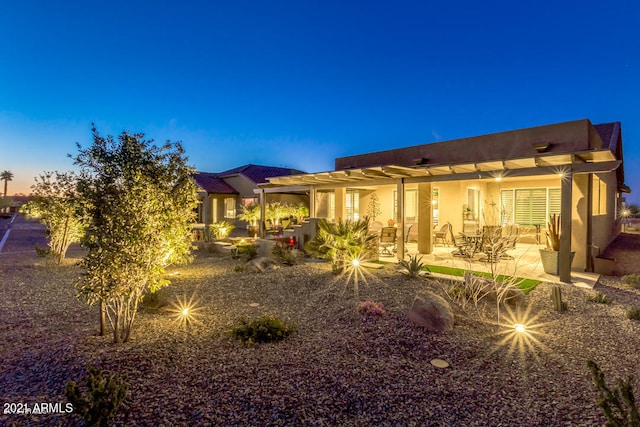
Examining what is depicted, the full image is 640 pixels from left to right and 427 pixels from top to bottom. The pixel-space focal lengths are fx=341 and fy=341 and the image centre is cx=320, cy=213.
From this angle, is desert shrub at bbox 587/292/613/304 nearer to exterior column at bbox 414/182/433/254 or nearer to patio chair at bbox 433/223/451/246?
exterior column at bbox 414/182/433/254

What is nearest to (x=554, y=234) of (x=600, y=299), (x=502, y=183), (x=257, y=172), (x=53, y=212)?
(x=600, y=299)

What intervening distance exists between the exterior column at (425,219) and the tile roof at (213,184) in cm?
1567

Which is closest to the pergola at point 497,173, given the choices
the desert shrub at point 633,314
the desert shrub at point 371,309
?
the desert shrub at point 633,314

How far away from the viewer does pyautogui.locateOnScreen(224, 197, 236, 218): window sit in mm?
25156

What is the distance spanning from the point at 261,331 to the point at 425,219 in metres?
8.49

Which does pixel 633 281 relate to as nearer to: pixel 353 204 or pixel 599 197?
pixel 599 197

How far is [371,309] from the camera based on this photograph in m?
5.69

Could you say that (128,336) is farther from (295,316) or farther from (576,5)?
(576,5)

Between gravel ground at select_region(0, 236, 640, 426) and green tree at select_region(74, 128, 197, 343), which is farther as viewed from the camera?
green tree at select_region(74, 128, 197, 343)

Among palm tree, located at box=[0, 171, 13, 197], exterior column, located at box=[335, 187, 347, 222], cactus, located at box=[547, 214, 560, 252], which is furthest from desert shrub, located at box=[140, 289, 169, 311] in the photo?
palm tree, located at box=[0, 171, 13, 197]

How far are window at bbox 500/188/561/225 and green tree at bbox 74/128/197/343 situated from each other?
12443 millimetres

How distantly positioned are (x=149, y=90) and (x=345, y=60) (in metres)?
14.1

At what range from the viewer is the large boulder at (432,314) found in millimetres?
5012

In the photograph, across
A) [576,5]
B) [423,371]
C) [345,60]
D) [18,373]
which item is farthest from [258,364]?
[576,5]
